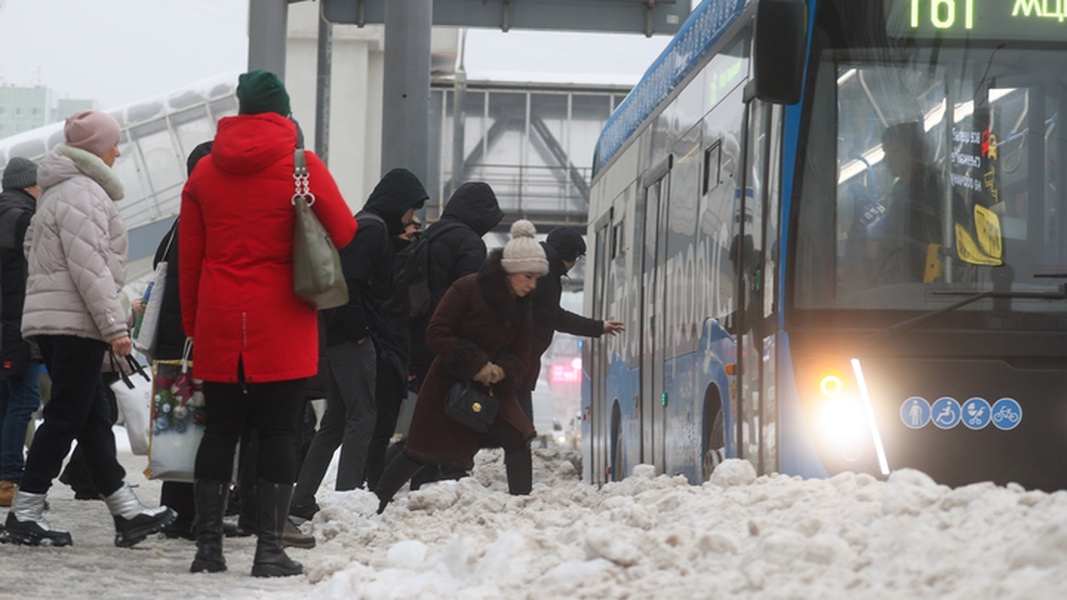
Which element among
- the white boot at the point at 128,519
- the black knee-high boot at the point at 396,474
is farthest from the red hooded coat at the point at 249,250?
the black knee-high boot at the point at 396,474

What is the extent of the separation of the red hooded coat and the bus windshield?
7.05ft

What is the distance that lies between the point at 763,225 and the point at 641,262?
13.0ft

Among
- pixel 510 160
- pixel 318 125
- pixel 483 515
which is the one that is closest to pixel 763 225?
pixel 483 515

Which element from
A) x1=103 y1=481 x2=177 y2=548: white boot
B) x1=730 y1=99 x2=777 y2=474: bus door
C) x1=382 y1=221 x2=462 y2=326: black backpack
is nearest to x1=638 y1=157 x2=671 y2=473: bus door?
x1=382 y1=221 x2=462 y2=326: black backpack

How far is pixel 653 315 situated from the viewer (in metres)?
11.0

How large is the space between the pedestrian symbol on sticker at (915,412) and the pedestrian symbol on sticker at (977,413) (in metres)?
0.17

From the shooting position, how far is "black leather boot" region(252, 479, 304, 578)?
6.52 m

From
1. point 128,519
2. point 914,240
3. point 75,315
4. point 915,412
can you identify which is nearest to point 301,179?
point 75,315

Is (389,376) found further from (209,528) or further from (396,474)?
(209,528)

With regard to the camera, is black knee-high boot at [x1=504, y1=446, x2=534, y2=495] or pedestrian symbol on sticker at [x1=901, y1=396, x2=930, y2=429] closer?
pedestrian symbol on sticker at [x1=901, y1=396, x2=930, y2=429]

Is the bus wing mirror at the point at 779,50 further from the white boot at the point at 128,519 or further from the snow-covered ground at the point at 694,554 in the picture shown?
the white boot at the point at 128,519

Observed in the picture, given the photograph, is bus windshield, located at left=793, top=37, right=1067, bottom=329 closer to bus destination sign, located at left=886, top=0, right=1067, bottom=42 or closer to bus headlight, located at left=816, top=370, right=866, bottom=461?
bus destination sign, located at left=886, top=0, right=1067, bottom=42

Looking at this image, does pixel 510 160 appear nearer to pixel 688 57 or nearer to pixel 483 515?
pixel 688 57

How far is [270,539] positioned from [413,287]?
351 cm
